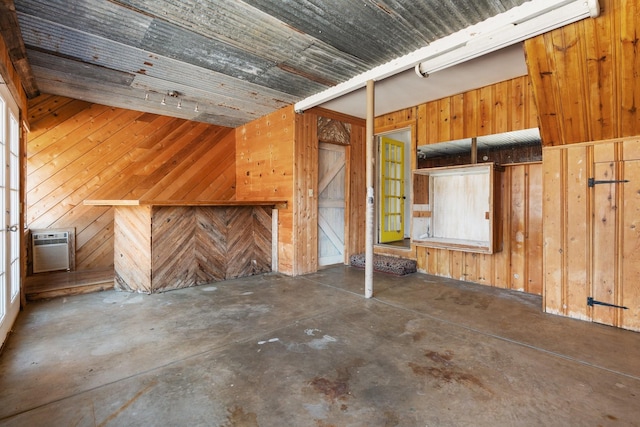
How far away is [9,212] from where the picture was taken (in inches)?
114

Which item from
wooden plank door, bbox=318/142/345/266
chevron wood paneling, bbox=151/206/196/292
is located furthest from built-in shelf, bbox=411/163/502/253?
chevron wood paneling, bbox=151/206/196/292

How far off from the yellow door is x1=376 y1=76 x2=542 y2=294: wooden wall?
1.61m

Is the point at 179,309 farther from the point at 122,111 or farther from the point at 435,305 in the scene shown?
the point at 122,111

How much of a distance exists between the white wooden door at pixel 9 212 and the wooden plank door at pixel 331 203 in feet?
12.8

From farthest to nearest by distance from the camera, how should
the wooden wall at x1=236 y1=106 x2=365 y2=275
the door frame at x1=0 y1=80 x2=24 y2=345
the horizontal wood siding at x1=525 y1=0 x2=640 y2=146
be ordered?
the wooden wall at x1=236 y1=106 x2=365 y2=275 < the door frame at x1=0 y1=80 x2=24 y2=345 < the horizontal wood siding at x1=525 y1=0 x2=640 y2=146

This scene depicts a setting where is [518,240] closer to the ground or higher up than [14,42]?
closer to the ground

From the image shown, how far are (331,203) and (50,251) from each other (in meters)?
4.47

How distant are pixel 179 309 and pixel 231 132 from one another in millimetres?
4150

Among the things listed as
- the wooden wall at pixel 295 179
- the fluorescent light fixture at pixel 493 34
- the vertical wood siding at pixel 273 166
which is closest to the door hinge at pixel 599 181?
the fluorescent light fixture at pixel 493 34

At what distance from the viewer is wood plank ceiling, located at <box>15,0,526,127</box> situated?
2.62 m

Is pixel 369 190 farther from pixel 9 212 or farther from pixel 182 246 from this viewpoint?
pixel 9 212

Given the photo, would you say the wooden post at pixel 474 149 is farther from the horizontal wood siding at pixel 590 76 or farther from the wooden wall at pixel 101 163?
the wooden wall at pixel 101 163

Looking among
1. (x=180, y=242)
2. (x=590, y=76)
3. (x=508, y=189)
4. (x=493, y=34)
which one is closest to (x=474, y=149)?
(x=508, y=189)

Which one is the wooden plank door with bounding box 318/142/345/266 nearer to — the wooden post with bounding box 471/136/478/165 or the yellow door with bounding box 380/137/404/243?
the yellow door with bounding box 380/137/404/243
